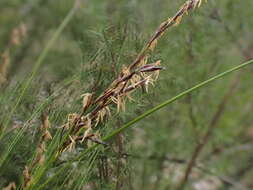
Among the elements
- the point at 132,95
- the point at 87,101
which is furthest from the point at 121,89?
the point at 132,95

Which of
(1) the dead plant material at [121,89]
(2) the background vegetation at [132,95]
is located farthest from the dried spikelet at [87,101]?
(2) the background vegetation at [132,95]

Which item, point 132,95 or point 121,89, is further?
point 132,95

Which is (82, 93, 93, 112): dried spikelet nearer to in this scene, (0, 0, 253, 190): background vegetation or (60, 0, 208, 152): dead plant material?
(60, 0, 208, 152): dead plant material

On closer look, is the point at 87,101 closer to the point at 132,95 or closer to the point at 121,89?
the point at 121,89

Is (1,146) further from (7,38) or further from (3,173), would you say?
(7,38)

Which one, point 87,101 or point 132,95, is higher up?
point 132,95

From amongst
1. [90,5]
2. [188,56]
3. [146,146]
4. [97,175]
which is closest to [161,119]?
[146,146]

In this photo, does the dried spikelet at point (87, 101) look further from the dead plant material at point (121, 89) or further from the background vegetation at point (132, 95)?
the background vegetation at point (132, 95)

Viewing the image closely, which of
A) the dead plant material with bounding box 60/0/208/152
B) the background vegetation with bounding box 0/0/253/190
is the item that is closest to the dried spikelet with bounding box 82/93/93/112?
the dead plant material with bounding box 60/0/208/152
